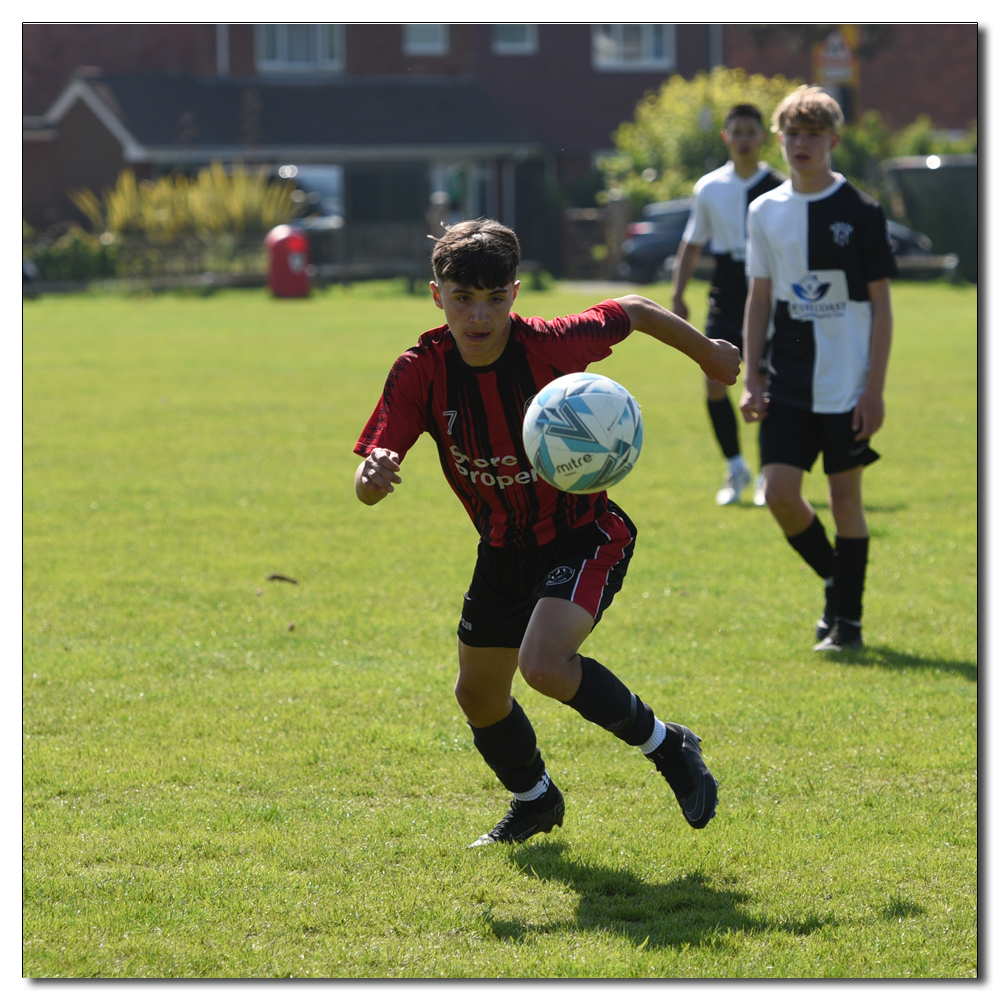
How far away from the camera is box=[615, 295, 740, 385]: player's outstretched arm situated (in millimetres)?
4230

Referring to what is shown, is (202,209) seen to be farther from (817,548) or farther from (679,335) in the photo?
(679,335)

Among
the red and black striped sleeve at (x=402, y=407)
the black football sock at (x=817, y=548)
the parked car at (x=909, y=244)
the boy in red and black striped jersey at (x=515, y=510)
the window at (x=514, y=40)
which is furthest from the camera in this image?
the window at (x=514, y=40)

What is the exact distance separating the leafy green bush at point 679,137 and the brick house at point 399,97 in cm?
202

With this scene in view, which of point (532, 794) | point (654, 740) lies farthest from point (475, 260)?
point (532, 794)

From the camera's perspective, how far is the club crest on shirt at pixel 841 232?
6062mm

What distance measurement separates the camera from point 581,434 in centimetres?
378

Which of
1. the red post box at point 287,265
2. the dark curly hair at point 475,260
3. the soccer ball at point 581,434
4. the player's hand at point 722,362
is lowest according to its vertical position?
the soccer ball at point 581,434

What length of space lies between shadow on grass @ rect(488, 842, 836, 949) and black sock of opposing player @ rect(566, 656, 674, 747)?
42cm

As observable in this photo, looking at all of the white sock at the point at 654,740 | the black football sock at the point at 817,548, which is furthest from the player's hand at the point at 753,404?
the white sock at the point at 654,740

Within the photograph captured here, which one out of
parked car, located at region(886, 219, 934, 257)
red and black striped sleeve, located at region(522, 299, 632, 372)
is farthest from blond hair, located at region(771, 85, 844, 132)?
parked car, located at region(886, 219, 934, 257)

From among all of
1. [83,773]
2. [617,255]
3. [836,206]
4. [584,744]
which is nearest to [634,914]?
[584,744]

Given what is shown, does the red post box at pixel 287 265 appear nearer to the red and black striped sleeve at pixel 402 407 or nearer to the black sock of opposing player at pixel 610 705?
the red and black striped sleeve at pixel 402 407

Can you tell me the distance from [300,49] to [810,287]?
40.3 metres

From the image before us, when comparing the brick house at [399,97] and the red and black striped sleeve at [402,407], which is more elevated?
the brick house at [399,97]
